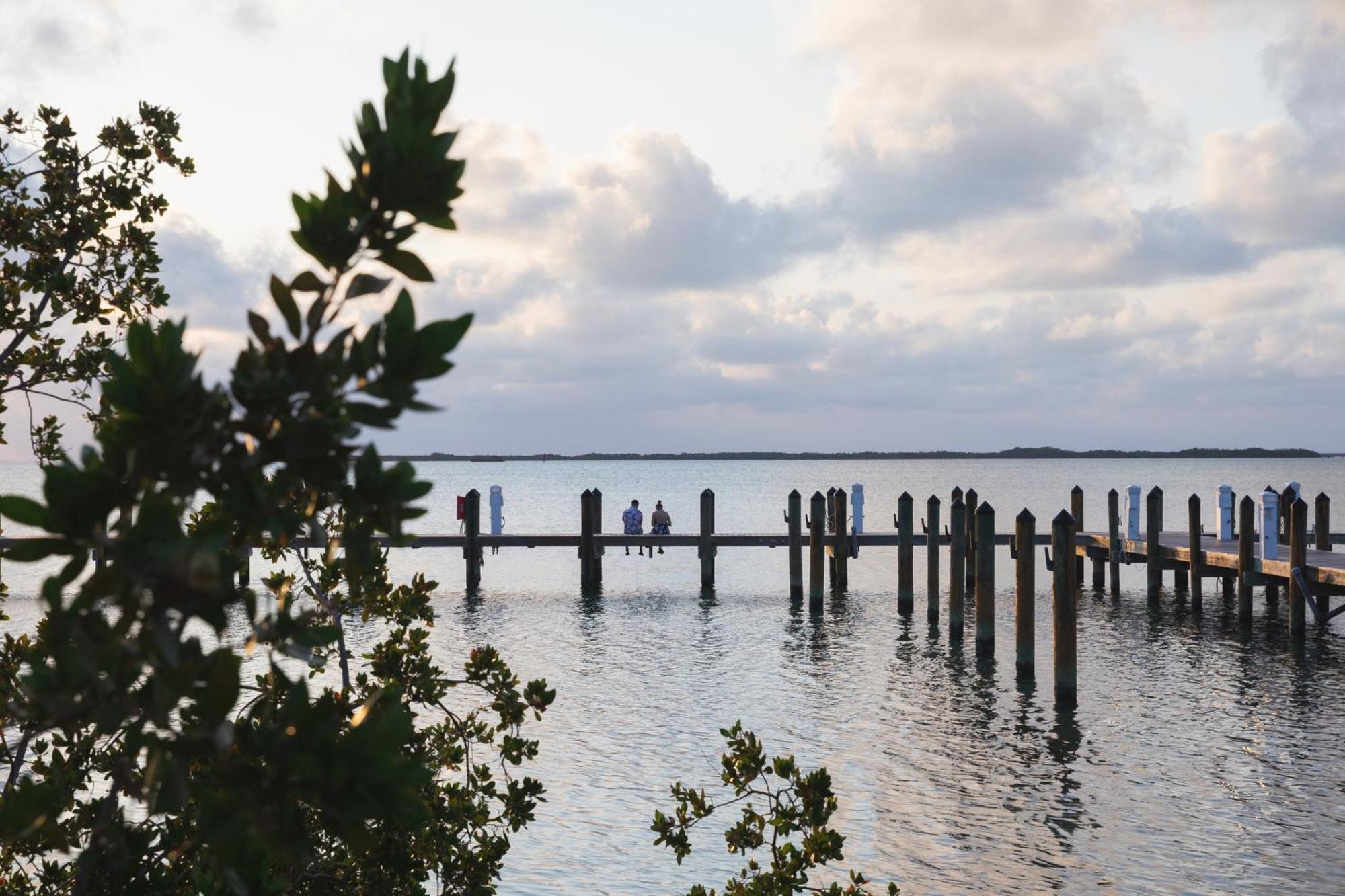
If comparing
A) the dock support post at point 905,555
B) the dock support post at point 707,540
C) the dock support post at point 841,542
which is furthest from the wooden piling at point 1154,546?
the dock support post at point 707,540

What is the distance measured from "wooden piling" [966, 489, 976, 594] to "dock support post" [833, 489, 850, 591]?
3005 mm

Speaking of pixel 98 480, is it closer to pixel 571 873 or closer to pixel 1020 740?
pixel 571 873

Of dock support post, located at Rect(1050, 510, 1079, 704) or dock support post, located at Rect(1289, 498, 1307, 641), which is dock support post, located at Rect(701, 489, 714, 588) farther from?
dock support post, located at Rect(1050, 510, 1079, 704)

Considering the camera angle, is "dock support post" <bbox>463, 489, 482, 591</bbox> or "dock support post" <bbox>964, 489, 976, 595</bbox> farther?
"dock support post" <bbox>463, 489, 482, 591</bbox>

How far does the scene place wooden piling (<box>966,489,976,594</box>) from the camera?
27.9 metres

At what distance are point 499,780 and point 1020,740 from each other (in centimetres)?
688

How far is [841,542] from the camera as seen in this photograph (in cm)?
3005

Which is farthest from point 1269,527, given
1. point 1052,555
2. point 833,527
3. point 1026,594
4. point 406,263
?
point 406,263

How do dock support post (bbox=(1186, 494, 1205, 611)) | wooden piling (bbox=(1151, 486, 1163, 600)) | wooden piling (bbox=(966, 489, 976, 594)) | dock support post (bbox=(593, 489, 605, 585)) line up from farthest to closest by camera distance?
dock support post (bbox=(593, 489, 605, 585)) < wooden piling (bbox=(966, 489, 976, 594)) < wooden piling (bbox=(1151, 486, 1163, 600)) < dock support post (bbox=(1186, 494, 1205, 611))

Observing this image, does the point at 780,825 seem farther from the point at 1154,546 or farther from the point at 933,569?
the point at 1154,546

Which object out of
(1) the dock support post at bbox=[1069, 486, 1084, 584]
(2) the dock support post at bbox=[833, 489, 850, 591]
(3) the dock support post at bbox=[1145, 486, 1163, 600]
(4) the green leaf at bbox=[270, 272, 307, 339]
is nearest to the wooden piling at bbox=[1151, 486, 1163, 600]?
(3) the dock support post at bbox=[1145, 486, 1163, 600]

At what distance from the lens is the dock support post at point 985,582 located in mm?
19328

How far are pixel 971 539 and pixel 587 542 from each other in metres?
10.2

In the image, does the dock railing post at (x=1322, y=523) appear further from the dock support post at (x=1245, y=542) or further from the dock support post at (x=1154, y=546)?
the dock support post at (x=1245, y=542)
